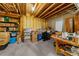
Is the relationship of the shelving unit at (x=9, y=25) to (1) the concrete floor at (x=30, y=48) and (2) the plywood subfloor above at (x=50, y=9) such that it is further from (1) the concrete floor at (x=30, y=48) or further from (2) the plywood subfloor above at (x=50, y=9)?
(2) the plywood subfloor above at (x=50, y=9)

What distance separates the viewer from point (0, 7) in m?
1.55

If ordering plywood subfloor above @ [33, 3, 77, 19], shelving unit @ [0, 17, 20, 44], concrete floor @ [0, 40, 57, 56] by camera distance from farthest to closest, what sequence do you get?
1. shelving unit @ [0, 17, 20, 44]
2. concrete floor @ [0, 40, 57, 56]
3. plywood subfloor above @ [33, 3, 77, 19]

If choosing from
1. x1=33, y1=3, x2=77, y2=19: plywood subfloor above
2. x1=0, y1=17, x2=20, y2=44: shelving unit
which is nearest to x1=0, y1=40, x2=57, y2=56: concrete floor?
x1=0, y1=17, x2=20, y2=44: shelving unit

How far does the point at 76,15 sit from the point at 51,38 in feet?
2.20

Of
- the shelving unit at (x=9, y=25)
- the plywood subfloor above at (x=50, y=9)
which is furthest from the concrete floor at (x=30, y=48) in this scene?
the plywood subfloor above at (x=50, y=9)

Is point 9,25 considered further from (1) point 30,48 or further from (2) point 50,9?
(2) point 50,9

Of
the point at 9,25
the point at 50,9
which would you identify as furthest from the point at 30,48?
the point at 50,9

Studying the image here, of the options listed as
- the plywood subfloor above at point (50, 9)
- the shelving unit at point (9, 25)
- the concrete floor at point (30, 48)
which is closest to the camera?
the plywood subfloor above at point (50, 9)

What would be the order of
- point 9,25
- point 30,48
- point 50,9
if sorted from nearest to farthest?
point 50,9, point 30,48, point 9,25

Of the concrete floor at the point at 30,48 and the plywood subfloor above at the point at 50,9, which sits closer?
the plywood subfloor above at the point at 50,9

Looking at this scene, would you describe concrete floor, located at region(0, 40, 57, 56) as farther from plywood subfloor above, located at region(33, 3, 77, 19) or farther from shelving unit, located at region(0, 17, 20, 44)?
plywood subfloor above, located at region(33, 3, 77, 19)

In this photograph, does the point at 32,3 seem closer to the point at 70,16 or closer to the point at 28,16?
the point at 28,16

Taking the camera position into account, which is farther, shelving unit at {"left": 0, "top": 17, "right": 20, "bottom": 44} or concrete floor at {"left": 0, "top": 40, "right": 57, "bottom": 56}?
shelving unit at {"left": 0, "top": 17, "right": 20, "bottom": 44}

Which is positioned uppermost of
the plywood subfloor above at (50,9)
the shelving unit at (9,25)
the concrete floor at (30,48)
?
the plywood subfloor above at (50,9)
